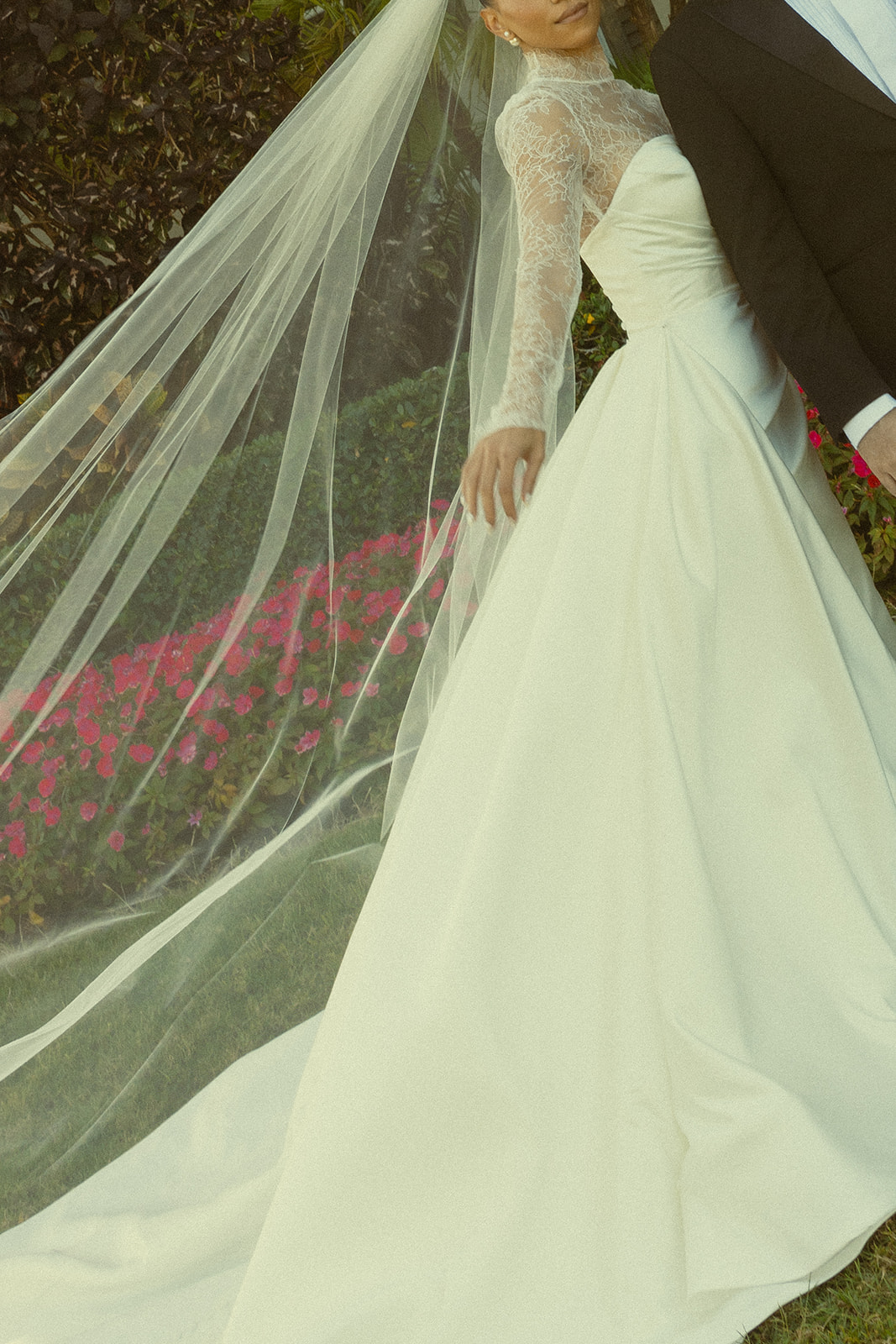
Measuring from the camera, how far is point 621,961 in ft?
6.03

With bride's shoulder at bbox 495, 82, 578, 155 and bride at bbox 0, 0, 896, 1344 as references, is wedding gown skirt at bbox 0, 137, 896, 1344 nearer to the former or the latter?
bride at bbox 0, 0, 896, 1344

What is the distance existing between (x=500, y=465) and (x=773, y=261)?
Answer: 1.75ft

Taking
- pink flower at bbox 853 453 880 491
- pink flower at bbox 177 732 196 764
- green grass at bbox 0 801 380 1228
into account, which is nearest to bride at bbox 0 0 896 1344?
green grass at bbox 0 801 380 1228

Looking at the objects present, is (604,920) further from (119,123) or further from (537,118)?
(119,123)

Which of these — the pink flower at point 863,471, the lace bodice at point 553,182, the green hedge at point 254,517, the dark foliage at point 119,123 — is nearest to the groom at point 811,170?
the lace bodice at point 553,182

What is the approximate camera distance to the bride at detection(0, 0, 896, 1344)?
173 centimetres

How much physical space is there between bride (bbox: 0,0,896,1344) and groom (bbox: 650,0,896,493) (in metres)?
0.20

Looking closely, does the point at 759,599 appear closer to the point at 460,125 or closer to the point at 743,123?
the point at 743,123

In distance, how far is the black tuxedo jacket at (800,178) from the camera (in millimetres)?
1818

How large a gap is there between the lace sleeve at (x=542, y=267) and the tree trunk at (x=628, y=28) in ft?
1.74

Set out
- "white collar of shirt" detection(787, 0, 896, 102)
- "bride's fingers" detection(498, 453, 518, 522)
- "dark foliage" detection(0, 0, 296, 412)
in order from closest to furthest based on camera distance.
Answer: "white collar of shirt" detection(787, 0, 896, 102)
"bride's fingers" detection(498, 453, 518, 522)
"dark foliage" detection(0, 0, 296, 412)

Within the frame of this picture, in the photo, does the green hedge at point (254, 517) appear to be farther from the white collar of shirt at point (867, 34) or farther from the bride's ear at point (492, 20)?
the white collar of shirt at point (867, 34)

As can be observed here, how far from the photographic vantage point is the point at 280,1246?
1.80 metres

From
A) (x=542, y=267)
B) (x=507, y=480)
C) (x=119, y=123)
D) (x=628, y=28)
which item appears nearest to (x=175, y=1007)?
(x=507, y=480)
